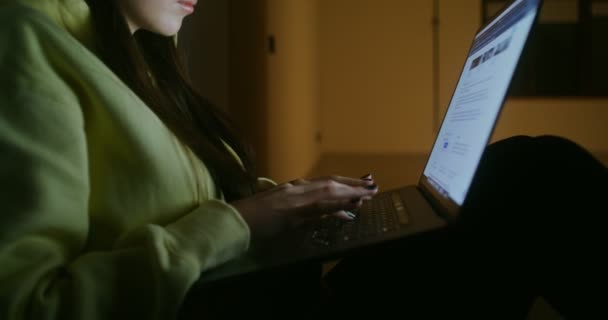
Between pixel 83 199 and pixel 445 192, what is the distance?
0.52 m

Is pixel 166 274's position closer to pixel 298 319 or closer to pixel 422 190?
pixel 298 319

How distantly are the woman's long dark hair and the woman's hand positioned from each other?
0.15 metres

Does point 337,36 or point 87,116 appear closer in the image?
point 87,116

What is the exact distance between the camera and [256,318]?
655 mm

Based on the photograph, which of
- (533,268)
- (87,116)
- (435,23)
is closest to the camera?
(87,116)

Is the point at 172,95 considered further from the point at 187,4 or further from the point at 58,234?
the point at 58,234

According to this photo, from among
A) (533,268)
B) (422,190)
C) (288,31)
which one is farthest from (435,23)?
(533,268)

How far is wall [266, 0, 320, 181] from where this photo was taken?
2920 mm

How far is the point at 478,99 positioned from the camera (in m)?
0.76

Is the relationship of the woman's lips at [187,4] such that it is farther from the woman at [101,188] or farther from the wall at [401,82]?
the wall at [401,82]

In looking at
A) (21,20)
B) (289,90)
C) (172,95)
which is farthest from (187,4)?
(289,90)

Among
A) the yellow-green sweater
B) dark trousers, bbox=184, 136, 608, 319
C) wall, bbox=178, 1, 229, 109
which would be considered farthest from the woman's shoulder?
wall, bbox=178, 1, 229, 109

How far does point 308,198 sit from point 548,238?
0.34 metres

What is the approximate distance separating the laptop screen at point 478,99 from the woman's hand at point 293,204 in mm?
156
